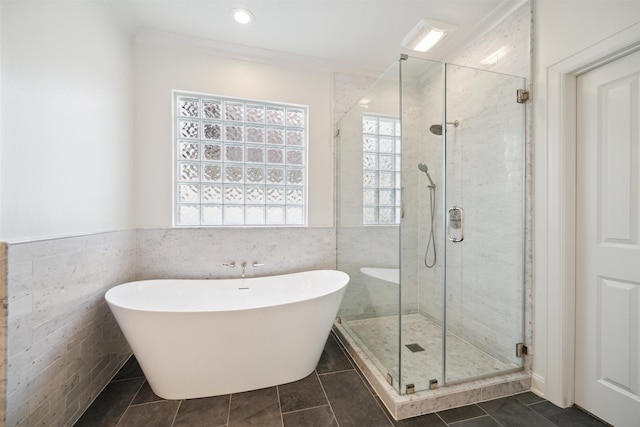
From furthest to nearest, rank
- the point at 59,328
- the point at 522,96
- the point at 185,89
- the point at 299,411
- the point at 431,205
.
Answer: the point at 185,89, the point at 431,205, the point at 522,96, the point at 299,411, the point at 59,328

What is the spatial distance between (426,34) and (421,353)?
2.42m

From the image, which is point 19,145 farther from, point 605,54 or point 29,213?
point 605,54

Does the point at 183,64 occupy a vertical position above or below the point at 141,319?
A: above

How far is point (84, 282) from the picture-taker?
1.45m

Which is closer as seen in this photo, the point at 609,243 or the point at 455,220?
the point at 609,243

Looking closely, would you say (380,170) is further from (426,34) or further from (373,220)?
(426,34)

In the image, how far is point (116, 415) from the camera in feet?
4.56

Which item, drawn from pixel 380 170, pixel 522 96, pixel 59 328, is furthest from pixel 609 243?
pixel 59 328

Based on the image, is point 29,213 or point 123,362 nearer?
point 29,213

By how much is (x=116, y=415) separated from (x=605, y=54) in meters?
3.27

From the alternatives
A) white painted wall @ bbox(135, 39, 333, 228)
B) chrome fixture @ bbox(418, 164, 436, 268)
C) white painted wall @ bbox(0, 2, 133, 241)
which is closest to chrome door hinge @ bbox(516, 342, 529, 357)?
chrome fixture @ bbox(418, 164, 436, 268)

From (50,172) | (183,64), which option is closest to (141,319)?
(50,172)

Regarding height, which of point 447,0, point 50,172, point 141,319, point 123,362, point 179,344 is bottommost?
point 123,362

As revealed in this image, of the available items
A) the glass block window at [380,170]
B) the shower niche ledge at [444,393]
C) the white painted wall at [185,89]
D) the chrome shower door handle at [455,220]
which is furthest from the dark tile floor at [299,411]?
the white painted wall at [185,89]
